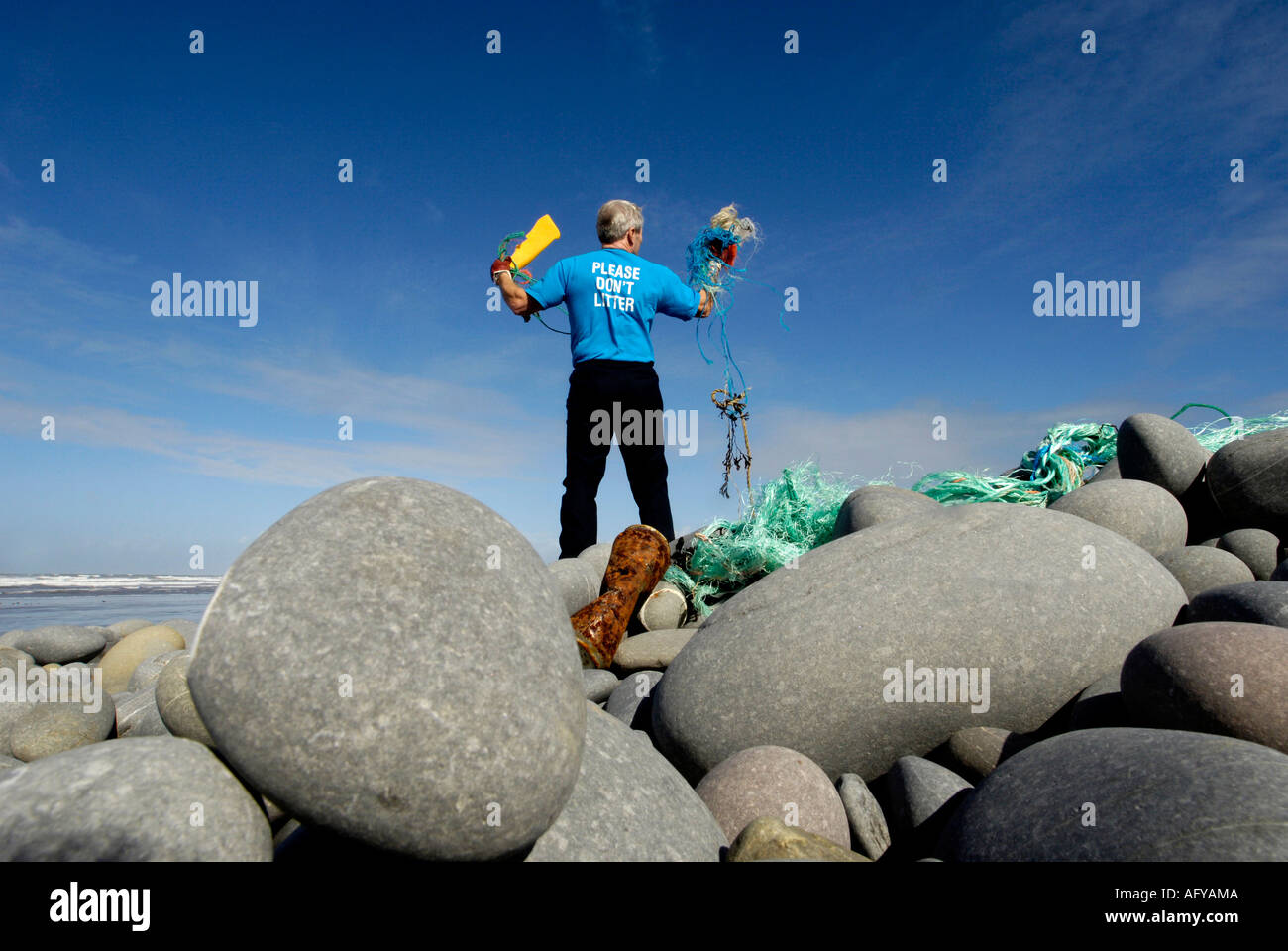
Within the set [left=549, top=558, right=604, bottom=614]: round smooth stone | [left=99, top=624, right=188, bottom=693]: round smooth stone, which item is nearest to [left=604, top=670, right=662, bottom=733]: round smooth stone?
[left=549, top=558, right=604, bottom=614]: round smooth stone

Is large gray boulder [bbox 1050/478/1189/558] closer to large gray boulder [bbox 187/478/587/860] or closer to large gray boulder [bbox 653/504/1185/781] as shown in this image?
large gray boulder [bbox 653/504/1185/781]

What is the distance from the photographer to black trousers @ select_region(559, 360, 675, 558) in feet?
21.9

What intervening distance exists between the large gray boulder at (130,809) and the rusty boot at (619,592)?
259 cm

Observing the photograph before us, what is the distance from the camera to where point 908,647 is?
10.1 ft

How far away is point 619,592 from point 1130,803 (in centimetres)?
326

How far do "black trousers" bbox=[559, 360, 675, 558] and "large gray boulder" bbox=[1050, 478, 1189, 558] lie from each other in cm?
340

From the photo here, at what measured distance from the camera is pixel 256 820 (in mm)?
1838

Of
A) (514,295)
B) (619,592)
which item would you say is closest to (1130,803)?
(619,592)

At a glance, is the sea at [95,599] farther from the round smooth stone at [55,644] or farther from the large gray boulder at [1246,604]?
the large gray boulder at [1246,604]

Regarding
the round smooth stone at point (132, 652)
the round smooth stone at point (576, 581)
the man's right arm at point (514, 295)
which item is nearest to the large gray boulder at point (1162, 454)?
the round smooth stone at point (576, 581)
